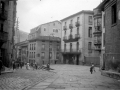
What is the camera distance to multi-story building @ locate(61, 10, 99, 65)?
39938 millimetres

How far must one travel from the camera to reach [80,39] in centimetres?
4091

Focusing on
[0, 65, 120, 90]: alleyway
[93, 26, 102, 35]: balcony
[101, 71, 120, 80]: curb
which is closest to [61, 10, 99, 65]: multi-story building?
[93, 26, 102, 35]: balcony

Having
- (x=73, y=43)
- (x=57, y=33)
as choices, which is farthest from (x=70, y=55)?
(x=57, y=33)

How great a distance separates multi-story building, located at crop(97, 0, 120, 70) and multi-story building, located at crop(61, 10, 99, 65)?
18.5 meters

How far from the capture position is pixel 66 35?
47.7 m

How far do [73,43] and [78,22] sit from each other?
6135 mm

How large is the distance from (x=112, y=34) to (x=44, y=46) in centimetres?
3525

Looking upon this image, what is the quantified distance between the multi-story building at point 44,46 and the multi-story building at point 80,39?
5663mm

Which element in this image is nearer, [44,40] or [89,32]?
[89,32]

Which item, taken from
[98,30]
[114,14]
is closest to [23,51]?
[98,30]

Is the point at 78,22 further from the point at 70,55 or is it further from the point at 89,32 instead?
the point at 70,55

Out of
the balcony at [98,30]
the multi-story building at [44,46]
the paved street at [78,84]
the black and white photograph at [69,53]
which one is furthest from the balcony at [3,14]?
the multi-story building at [44,46]

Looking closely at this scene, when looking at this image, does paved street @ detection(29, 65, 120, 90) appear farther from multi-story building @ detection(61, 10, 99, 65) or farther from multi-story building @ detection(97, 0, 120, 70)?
multi-story building @ detection(61, 10, 99, 65)

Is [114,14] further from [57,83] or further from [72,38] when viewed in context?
[72,38]
